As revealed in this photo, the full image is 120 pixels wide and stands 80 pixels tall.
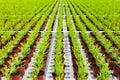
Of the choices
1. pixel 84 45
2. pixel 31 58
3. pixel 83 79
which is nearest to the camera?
pixel 83 79

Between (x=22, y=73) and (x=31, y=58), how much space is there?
1.33 metres

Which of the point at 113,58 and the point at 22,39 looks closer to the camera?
the point at 113,58

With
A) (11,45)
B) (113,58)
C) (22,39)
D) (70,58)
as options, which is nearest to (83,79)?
(113,58)

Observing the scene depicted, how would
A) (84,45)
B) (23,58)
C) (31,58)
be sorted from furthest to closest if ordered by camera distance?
1. (84,45)
2. (31,58)
3. (23,58)

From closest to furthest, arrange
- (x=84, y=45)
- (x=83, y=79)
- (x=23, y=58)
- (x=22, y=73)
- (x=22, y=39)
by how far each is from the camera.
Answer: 1. (x=83, y=79)
2. (x=22, y=73)
3. (x=23, y=58)
4. (x=84, y=45)
5. (x=22, y=39)

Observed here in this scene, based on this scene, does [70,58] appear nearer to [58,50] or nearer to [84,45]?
[58,50]

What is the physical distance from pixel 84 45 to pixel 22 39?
1994 mm

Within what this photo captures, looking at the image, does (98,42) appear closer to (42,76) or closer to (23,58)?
(23,58)

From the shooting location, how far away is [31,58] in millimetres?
7090

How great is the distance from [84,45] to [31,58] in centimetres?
183

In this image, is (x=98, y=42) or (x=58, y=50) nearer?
(x=58, y=50)

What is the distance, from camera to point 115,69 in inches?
237

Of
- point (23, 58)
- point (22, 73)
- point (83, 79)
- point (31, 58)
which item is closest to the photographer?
point (83, 79)

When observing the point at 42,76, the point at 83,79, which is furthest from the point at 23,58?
the point at 83,79
